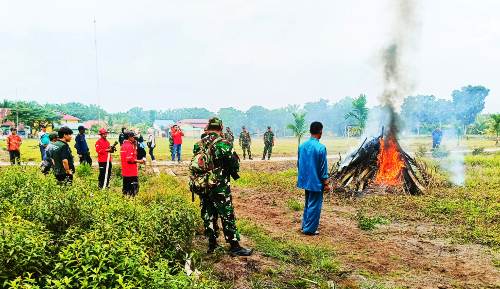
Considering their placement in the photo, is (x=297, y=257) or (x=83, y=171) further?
(x=83, y=171)

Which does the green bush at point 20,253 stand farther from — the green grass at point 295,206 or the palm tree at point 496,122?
the palm tree at point 496,122

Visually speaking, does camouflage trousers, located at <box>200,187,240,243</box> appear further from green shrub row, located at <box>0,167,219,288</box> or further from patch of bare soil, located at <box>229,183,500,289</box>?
patch of bare soil, located at <box>229,183,500,289</box>

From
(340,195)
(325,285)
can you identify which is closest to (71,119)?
(340,195)

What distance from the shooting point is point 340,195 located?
12.2 m

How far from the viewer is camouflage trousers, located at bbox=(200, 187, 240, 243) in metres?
6.22

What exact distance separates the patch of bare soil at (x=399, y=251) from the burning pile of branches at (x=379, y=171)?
253 centimetres

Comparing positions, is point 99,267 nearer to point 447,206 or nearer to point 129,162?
point 129,162

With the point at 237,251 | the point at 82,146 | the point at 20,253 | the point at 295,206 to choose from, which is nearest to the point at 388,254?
the point at 237,251

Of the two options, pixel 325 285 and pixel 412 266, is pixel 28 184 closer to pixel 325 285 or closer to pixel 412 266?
pixel 325 285

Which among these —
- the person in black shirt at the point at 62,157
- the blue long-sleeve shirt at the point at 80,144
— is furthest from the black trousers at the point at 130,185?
the blue long-sleeve shirt at the point at 80,144

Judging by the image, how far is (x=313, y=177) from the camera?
773cm

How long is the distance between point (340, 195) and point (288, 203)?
221 centimetres

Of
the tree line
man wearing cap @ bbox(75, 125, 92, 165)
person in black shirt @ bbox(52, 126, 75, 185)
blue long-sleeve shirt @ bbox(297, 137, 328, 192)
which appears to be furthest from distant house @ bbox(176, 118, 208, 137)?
blue long-sleeve shirt @ bbox(297, 137, 328, 192)

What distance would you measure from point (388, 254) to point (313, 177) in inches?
71.0
